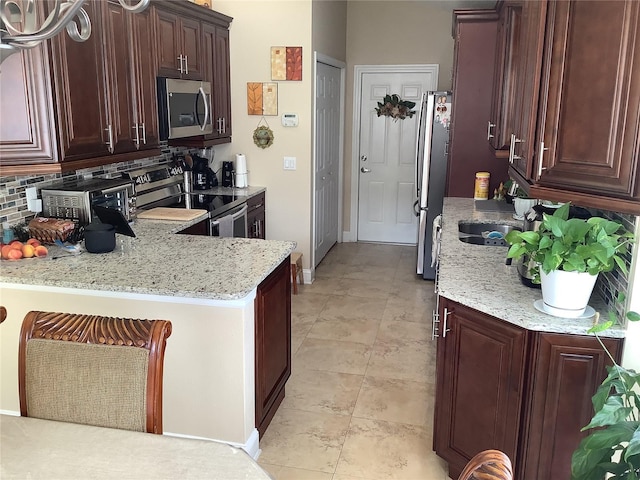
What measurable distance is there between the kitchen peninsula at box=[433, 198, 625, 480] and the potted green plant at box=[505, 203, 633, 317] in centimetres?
9

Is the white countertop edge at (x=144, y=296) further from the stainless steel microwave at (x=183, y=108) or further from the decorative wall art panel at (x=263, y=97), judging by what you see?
the decorative wall art panel at (x=263, y=97)

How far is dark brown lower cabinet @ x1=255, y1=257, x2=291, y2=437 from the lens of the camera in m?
2.52

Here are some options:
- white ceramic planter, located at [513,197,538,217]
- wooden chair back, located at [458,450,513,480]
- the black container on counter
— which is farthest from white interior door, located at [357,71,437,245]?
wooden chair back, located at [458,450,513,480]

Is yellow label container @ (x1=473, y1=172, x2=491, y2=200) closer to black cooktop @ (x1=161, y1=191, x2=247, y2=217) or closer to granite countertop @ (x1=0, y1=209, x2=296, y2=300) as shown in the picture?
black cooktop @ (x1=161, y1=191, x2=247, y2=217)

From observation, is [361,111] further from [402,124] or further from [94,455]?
[94,455]

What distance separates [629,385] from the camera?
151 cm

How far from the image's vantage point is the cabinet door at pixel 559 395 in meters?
1.91

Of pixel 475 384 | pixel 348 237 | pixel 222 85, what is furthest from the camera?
pixel 348 237

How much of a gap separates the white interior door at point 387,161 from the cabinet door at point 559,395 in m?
4.54

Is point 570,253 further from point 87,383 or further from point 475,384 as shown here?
point 87,383

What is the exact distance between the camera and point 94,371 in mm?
1468

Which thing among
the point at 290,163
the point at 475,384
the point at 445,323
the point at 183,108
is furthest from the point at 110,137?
the point at 475,384

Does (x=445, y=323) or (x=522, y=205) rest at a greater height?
(x=522, y=205)

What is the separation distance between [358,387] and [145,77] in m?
2.35
